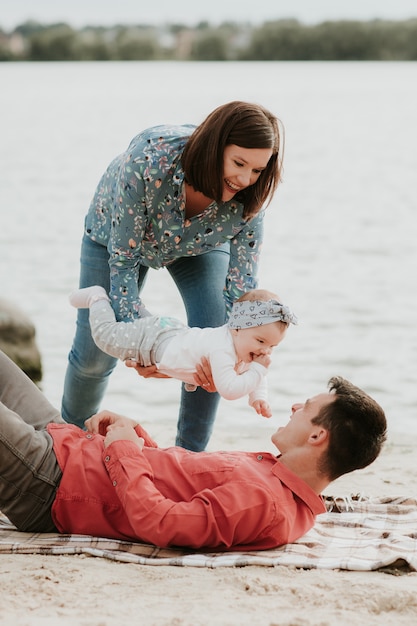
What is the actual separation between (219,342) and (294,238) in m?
11.8

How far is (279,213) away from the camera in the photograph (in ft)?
60.8

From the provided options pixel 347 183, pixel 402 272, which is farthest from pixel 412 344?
pixel 347 183

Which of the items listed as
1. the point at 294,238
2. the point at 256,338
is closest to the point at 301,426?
the point at 256,338

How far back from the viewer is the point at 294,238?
15547 millimetres

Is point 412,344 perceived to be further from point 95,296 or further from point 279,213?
point 279,213

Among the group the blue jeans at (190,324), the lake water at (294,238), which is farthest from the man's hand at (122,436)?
the lake water at (294,238)

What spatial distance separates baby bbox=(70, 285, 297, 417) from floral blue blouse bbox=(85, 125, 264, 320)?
11cm

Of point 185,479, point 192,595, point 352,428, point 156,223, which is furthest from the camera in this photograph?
point 156,223

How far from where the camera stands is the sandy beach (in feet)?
9.48

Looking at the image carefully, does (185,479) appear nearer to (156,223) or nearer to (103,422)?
(103,422)

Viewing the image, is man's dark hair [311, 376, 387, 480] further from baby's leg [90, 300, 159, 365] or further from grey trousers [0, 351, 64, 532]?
grey trousers [0, 351, 64, 532]

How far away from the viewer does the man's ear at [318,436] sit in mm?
3492

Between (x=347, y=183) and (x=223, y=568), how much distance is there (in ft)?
66.8

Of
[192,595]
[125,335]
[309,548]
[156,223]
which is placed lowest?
[309,548]
